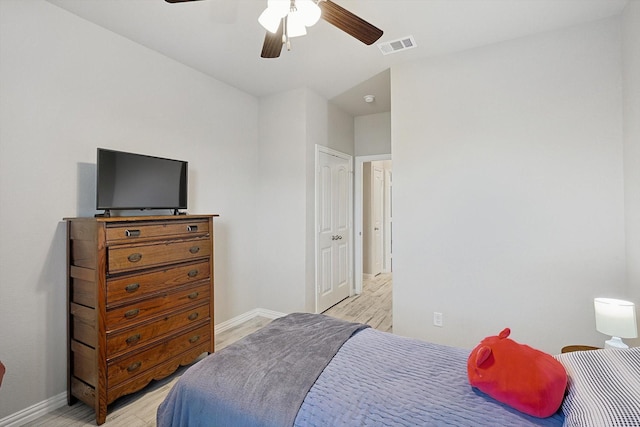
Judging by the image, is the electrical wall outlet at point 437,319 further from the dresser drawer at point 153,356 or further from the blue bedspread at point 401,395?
the dresser drawer at point 153,356

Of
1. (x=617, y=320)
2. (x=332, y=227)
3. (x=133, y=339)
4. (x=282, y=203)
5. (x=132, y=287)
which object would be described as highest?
(x=282, y=203)

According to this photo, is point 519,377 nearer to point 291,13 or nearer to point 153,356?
point 291,13

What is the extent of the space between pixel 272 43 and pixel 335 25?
41 cm

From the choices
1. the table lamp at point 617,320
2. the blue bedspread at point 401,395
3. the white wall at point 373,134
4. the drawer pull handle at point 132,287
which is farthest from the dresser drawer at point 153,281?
the white wall at point 373,134

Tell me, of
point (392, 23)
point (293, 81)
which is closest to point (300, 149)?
point (293, 81)

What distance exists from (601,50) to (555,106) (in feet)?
1.52

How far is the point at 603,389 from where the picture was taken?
1025mm

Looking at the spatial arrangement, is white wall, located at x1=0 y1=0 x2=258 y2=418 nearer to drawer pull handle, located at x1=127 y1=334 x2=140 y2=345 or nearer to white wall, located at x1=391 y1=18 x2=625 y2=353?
drawer pull handle, located at x1=127 y1=334 x2=140 y2=345

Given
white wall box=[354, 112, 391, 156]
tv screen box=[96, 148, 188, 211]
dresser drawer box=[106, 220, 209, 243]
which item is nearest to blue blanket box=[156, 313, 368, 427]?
dresser drawer box=[106, 220, 209, 243]

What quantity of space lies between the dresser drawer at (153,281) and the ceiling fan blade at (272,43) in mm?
1728

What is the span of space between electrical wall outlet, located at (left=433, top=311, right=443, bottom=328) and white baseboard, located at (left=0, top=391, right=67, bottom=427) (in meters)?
3.00

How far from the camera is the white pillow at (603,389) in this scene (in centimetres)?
89

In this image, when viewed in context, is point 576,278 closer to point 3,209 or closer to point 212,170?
point 212,170

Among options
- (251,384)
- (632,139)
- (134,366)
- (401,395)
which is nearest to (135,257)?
(134,366)
